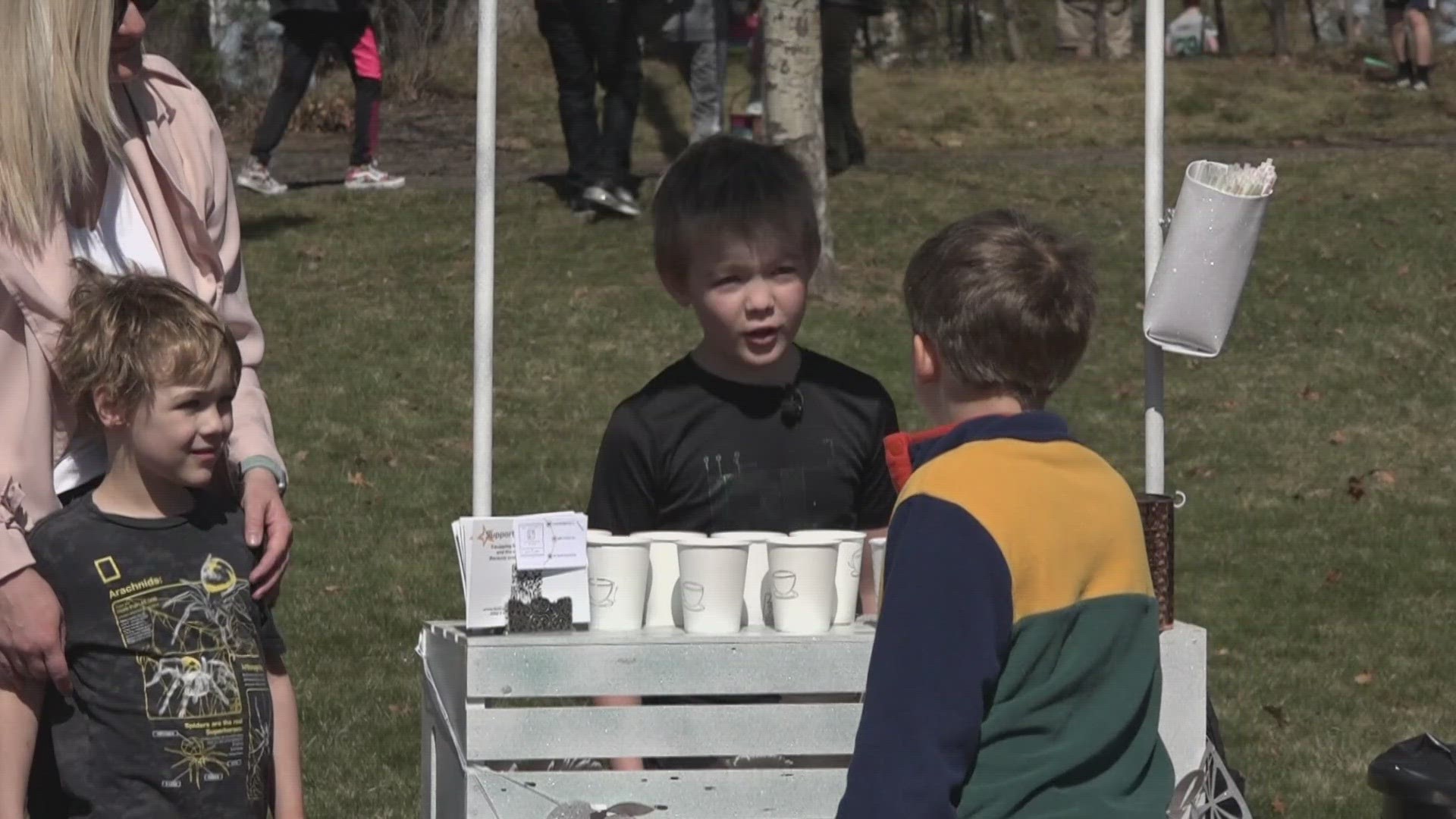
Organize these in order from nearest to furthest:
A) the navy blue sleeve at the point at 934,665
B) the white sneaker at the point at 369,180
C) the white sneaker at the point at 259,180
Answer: the navy blue sleeve at the point at 934,665, the white sneaker at the point at 259,180, the white sneaker at the point at 369,180

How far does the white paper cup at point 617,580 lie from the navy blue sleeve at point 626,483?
321 millimetres

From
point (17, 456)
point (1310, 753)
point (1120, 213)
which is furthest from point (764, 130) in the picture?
point (17, 456)

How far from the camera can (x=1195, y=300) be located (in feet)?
11.4

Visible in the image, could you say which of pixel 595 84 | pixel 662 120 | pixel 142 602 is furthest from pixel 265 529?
pixel 662 120

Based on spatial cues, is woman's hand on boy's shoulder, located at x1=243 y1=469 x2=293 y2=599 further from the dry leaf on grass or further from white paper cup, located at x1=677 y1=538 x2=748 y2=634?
the dry leaf on grass

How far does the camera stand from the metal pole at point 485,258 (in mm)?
3562

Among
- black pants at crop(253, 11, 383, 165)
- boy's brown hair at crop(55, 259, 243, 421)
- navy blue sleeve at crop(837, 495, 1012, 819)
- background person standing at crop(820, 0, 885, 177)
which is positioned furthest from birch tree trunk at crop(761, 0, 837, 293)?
navy blue sleeve at crop(837, 495, 1012, 819)

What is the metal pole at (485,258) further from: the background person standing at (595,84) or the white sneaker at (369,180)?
the white sneaker at (369,180)

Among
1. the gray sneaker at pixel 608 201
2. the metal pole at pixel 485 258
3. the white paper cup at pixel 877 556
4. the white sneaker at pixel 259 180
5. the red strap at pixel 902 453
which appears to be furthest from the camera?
the white sneaker at pixel 259 180

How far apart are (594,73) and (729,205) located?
25.2 feet

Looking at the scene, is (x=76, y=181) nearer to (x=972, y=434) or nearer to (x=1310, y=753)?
(x=972, y=434)

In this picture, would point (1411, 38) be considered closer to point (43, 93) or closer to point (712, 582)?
point (712, 582)

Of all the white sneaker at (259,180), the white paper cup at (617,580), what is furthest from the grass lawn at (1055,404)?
the white paper cup at (617,580)

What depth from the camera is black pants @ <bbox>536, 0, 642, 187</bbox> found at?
35.0 feet
